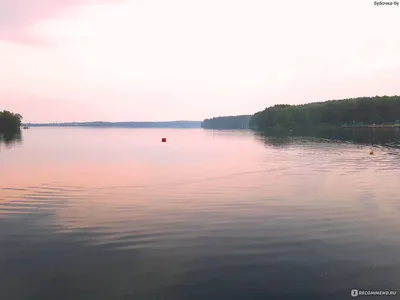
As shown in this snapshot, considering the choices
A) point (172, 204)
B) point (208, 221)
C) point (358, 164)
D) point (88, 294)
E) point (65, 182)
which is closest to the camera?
point (88, 294)

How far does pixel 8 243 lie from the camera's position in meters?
22.3

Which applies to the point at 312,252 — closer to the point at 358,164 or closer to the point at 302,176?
the point at 302,176

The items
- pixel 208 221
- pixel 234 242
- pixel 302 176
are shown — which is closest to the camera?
pixel 234 242

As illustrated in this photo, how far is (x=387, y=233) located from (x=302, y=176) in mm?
25422

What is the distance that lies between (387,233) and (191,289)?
14.0 metres

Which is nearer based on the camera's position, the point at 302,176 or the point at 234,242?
the point at 234,242

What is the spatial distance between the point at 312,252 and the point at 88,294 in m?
11.4

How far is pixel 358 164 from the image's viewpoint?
60375mm

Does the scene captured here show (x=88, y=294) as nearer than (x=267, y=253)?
Yes

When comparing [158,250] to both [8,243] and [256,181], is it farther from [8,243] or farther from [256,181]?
[256,181]

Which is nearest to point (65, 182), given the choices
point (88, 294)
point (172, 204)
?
point (172, 204)

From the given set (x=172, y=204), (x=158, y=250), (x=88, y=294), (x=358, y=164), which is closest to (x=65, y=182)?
(x=172, y=204)

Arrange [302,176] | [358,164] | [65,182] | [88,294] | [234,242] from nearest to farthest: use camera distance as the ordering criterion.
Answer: [88,294], [234,242], [65,182], [302,176], [358,164]

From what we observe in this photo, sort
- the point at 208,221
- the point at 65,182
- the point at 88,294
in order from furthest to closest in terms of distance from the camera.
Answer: the point at 65,182 → the point at 208,221 → the point at 88,294
